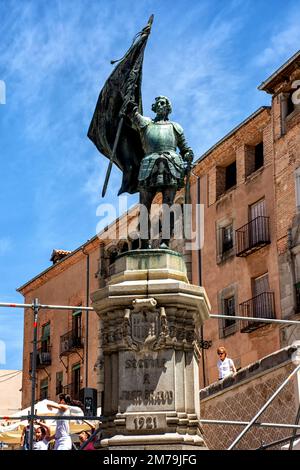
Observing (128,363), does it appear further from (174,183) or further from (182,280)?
(174,183)

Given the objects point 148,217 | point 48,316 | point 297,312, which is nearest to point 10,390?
point 48,316

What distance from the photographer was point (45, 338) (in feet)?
154

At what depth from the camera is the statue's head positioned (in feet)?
37.0

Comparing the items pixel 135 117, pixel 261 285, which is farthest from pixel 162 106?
pixel 261 285

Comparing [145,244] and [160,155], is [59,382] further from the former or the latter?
[160,155]

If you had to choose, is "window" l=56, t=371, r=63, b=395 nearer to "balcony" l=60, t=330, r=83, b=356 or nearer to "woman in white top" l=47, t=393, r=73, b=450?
"balcony" l=60, t=330, r=83, b=356

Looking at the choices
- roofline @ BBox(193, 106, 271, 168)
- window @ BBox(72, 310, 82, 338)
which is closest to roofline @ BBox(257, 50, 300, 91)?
roofline @ BBox(193, 106, 271, 168)

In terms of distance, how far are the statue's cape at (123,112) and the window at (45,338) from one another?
35753 mm

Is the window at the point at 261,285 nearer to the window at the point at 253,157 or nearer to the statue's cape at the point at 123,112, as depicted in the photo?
the window at the point at 253,157

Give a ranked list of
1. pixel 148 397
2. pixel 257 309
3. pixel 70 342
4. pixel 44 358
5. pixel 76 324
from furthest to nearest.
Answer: pixel 44 358 < pixel 76 324 < pixel 70 342 < pixel 257 309 < pixel 148 397

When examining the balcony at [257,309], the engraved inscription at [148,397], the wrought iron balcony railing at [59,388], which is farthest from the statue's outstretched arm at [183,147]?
the wrought iron balcony railing at [59,388]

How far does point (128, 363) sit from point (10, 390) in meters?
50.3

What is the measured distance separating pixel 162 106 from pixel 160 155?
2.64 feet
